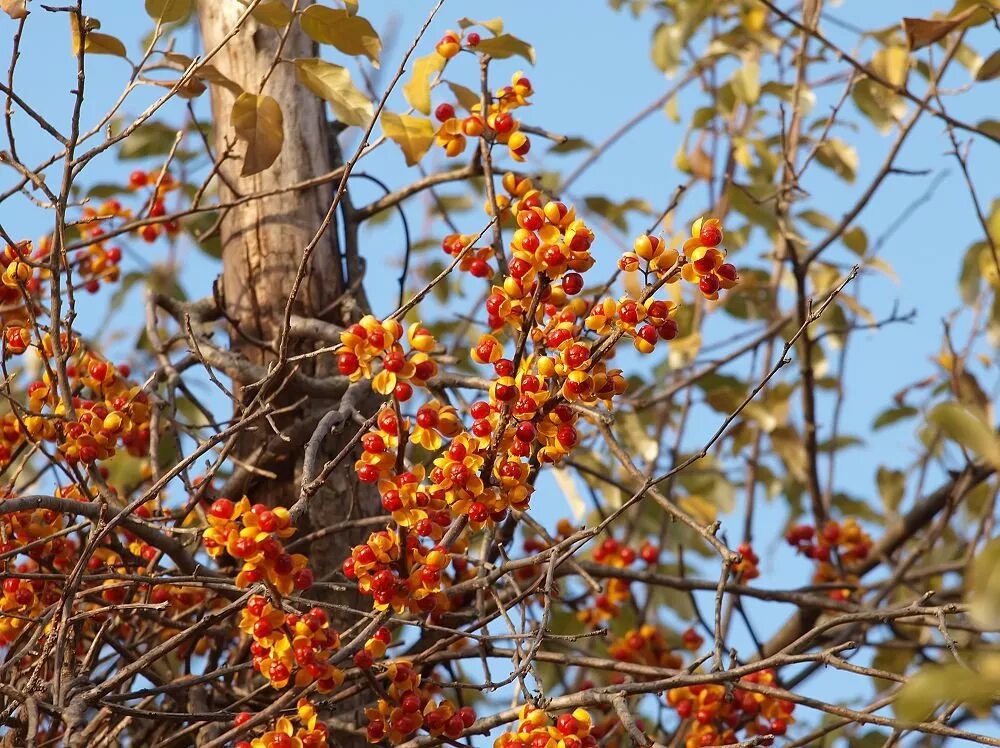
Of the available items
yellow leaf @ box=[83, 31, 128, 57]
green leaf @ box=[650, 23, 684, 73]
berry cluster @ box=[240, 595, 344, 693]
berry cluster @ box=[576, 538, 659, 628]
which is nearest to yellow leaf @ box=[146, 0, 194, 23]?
yellow leaf @ box=[83, 31, 128, 57]

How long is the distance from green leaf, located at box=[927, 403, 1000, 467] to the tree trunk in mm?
1498

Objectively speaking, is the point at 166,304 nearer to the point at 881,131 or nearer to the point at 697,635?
the point at 697,635

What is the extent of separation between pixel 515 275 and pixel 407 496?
0.34 m

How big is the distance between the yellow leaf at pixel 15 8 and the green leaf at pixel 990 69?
86.7 inches

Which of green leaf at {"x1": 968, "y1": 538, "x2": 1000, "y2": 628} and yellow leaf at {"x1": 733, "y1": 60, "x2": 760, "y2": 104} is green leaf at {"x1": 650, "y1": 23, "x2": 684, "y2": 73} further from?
green leaf at {"x1": 968, "y1": 538, "x2": 1000, "y2": 628}

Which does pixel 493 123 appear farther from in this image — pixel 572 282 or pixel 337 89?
pixel 572 282

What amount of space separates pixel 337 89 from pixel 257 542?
1044 millimetres

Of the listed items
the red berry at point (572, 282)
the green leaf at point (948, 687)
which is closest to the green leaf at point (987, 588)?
the green leaf at point (948, 687)

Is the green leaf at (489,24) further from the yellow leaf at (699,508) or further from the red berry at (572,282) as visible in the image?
the yellow leaf at (699,508)

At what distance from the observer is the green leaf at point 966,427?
42.4 inches

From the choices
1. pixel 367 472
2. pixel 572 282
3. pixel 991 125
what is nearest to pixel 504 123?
pixel 572 282

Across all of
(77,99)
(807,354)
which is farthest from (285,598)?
(807,354)

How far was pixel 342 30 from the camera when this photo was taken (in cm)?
226

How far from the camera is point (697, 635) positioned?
307 cm
